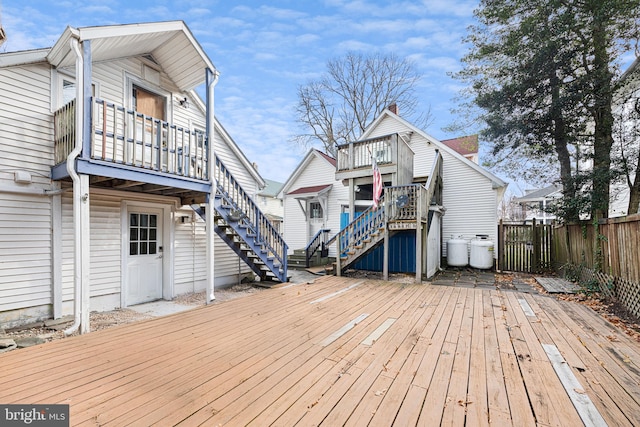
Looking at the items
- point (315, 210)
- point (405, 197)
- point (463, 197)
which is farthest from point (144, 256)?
point (463, 197)

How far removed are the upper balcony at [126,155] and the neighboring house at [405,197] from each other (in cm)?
520

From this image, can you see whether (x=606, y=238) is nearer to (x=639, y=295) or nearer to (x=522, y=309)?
(x=639, y=295)

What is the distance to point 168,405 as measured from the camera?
2.34m

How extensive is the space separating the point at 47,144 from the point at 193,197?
8.59 ft


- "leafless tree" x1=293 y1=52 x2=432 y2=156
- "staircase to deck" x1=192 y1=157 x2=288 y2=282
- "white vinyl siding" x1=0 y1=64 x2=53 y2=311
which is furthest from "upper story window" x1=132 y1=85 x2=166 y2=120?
"leafless tree" x1=293 y1=52 x2=432 y2=156

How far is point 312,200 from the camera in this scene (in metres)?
13.6

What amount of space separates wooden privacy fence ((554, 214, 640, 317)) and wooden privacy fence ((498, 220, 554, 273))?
4.66ft

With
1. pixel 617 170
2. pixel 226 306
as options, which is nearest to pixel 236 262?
pixel 226 306

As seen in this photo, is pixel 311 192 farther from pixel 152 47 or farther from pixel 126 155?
pixel 126 155

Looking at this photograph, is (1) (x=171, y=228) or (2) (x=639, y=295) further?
(1) (x=171, y=228)

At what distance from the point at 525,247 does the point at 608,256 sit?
14.5 ft

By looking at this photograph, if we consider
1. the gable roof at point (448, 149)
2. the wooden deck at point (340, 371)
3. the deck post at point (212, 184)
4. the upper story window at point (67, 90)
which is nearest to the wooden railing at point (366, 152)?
the gable roof at point (448, 149)

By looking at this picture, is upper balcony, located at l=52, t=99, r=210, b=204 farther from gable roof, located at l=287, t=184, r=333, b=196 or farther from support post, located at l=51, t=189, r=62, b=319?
gable roof, located at l=287, t=184, r=333, b=196

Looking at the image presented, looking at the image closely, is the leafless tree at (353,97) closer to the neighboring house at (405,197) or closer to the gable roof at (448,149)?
the gable roof at (448,149)
